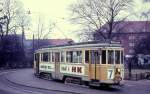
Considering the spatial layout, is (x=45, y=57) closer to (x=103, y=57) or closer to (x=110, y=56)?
(x=103, y=57)

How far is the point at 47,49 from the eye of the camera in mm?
34312

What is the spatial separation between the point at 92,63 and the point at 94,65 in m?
0.31

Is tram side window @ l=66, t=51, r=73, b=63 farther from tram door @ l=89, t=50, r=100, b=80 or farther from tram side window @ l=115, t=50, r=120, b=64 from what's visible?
tram side window @ l=115, t=50, r=120, b=64

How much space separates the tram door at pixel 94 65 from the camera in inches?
1015

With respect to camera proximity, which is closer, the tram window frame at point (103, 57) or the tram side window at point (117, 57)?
the tram window frame at point (103, 57)

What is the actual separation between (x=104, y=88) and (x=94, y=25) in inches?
1178

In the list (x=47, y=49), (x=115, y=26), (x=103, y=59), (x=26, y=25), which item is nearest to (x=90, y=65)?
(x=103, y=59)

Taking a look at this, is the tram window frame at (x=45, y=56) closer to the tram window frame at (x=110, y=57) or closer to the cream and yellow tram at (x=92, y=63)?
the cream and yellow tram at (x=92, y=63)

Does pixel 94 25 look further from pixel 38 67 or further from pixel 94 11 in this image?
pixel 38 67

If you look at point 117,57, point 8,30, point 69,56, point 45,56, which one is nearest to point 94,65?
point 117,57

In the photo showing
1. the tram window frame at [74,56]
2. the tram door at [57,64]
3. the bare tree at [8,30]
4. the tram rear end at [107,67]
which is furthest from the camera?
the bare tree at [8,30]

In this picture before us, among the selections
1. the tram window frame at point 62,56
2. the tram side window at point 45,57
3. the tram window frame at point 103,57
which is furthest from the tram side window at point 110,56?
the tram side window at point 45,57

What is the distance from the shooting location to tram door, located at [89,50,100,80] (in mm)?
25781

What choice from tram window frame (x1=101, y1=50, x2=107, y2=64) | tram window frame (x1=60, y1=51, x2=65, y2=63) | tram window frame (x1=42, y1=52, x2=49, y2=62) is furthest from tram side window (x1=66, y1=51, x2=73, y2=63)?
tram window frame (x1=42, y1=52, x2=49, y2=62)
